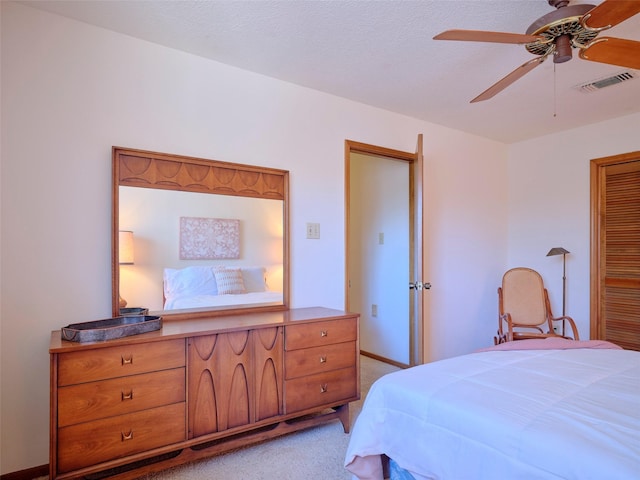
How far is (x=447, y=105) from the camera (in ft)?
10.3

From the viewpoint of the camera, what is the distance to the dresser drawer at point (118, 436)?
61.1 inches

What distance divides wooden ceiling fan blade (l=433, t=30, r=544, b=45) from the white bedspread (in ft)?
5.90

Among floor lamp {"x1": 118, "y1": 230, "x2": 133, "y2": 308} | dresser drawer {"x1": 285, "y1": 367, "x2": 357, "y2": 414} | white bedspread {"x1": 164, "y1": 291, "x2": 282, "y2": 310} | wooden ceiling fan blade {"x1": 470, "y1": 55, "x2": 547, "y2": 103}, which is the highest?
wooden ceiling fan blade {"x1": 470, "y1": 55, "x2": 547, "y2": 103}

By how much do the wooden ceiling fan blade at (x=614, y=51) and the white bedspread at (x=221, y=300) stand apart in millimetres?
2169

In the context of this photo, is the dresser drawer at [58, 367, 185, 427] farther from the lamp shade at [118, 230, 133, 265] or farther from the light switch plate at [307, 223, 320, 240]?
the light switch plate at [307, 223, 320, 240]

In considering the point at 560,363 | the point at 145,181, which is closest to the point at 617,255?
the point at 560,363

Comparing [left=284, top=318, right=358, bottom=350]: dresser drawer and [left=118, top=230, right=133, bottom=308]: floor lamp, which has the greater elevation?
[left=118, top=230, right=133, bottom=308]: floor lamp

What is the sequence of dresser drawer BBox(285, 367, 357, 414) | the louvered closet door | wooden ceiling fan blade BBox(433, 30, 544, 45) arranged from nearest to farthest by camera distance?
1. wooden ceiling fan blade BBox(433, 30, 544, 45)
2. dresser drawer BBox(285, 367, 357, 414)
3. the louvered closet door

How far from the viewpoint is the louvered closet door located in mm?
3334

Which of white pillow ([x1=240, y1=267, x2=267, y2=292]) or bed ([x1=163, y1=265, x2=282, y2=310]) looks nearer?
bed ([x1=163, y1=265, x2=282, y2=310])

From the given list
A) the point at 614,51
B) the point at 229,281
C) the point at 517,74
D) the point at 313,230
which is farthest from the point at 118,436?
the point at 614,51

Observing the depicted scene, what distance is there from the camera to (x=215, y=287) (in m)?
2.41

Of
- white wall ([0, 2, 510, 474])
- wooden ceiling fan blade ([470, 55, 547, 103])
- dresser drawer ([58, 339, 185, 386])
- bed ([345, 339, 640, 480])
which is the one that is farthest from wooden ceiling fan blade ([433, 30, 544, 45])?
dresser drawer ([58, 339, 185, 386])

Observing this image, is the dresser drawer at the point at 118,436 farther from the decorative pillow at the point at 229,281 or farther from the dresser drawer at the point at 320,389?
the decorative pillow at the point at 229,281
